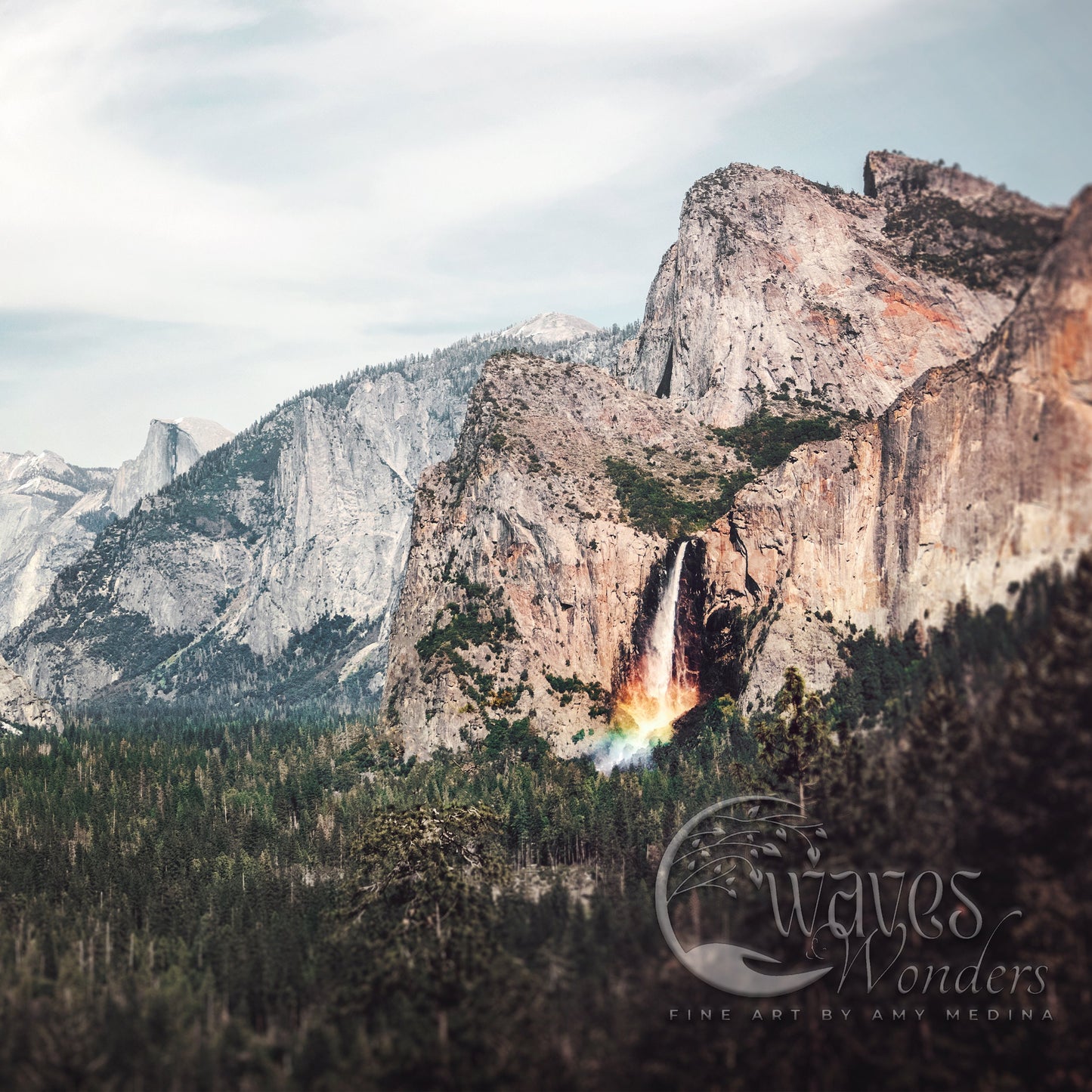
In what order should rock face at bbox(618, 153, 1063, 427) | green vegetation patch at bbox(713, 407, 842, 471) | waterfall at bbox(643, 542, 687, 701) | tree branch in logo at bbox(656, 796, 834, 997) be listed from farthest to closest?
green vegetation patch at bbox(713, 407, 842, 471), waterfall at bbox(643, 542, 687, 701), rock face at bbox(618, 153, 1063, 427), tree branch in logo at bbox(656, 796, 834, 997)

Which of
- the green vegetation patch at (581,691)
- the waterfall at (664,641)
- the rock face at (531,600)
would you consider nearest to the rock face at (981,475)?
the waterfall at (664,641)

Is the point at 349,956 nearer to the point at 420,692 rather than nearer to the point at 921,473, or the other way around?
the point at 921,473

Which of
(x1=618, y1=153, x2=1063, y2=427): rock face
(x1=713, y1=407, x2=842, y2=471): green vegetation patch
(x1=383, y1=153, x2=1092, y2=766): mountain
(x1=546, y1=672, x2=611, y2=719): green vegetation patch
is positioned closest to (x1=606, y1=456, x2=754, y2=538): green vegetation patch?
A: (x1=383, y1=153, x2=1092, y2=766): mountain

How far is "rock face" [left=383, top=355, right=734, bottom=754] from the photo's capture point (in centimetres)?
16762

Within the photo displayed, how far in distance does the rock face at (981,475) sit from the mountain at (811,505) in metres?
0.18

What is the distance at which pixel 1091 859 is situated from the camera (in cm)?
5100

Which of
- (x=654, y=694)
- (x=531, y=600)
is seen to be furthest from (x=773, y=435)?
(x=654, y=694)

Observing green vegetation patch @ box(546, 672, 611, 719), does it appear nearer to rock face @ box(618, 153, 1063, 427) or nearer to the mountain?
the mountain

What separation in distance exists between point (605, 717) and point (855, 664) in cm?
7425

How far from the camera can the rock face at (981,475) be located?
5769cm

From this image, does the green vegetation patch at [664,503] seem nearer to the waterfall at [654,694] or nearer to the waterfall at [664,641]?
the waterfall at [664,641]

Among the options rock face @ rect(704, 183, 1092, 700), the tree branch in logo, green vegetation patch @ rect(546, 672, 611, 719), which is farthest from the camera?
green vegetation patch @ rect(546, 672, 611, 719)

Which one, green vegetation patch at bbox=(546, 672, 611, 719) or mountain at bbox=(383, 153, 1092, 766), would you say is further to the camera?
green vegetation patch at bbox=(546, 672, 611, 719)

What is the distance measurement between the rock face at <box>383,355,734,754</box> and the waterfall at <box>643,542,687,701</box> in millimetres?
4377
